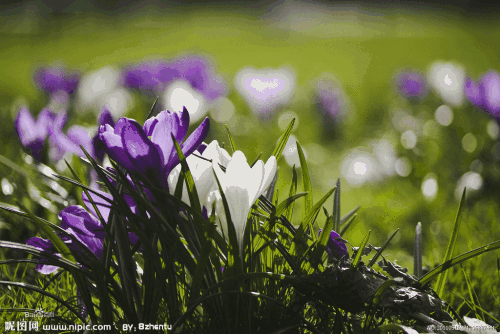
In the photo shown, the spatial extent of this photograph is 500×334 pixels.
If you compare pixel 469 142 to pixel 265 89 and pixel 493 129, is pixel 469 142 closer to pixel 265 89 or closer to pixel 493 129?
pixel 493 129

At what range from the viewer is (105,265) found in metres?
0.48

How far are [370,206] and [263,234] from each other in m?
1.05

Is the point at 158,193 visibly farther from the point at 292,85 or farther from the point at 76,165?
the point at 292,85

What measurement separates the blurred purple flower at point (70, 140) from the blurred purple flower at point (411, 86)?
226cm

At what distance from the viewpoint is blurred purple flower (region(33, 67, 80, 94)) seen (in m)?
2.49

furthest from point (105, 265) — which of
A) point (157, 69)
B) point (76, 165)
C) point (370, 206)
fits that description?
point (157, 69)

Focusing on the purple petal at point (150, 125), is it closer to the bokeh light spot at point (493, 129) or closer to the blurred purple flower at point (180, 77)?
the bokeh light spot at point (493, 129)

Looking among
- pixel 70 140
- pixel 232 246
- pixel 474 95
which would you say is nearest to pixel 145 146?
pixel 232 246

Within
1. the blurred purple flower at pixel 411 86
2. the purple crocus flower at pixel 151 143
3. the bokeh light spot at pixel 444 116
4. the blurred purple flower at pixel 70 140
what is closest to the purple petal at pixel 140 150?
the purple crocus flower at pixel 151 143

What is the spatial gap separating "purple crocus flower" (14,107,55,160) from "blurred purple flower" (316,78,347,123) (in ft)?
5.60

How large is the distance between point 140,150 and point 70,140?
485mm

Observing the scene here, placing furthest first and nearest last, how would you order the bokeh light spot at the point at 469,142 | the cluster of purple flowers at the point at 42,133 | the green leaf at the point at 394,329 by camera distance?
the bokeh light spot at the point at 469,142
the cluster of purple flowers at the point at 42,133
the green leaf at the point at 394,329

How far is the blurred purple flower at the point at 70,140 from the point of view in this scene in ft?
2.62

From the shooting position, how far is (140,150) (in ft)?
1.38
